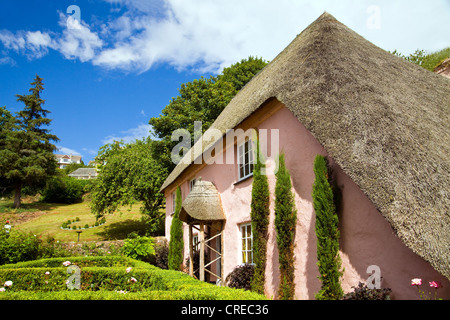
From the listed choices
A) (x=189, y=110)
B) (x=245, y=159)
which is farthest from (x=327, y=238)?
(x=189, y=110)

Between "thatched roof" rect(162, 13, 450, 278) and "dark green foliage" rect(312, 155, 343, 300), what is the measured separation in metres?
1.07

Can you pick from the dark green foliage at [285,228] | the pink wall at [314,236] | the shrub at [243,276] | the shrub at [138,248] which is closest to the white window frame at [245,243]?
the pink wall at [314,236]

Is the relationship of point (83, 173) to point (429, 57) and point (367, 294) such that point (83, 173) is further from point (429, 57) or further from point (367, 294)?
point (367, 294)

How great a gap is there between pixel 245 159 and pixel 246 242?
2700 mm

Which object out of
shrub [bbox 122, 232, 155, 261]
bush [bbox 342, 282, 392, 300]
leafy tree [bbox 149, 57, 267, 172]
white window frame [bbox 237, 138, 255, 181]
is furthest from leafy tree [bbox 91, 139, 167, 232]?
bush [bbox 342, 282, 392, 300]

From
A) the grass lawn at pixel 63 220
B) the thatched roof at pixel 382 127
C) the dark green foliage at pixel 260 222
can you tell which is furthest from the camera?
the grass lawn at pixel 63 220

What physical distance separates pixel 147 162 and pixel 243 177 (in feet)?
51.6

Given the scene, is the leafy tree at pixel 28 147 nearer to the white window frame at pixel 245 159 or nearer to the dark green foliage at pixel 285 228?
the white window frame at pixel 245 159

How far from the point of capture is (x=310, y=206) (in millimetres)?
6977

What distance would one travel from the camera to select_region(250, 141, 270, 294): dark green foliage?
8219 mm

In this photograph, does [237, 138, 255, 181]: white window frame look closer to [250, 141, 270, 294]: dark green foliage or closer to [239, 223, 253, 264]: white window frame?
[250, 141, 270, 294]: dark green foliage

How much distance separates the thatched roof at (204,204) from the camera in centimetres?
1084

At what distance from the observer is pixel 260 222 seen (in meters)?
8.42

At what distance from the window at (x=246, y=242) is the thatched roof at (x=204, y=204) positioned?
1.24m
